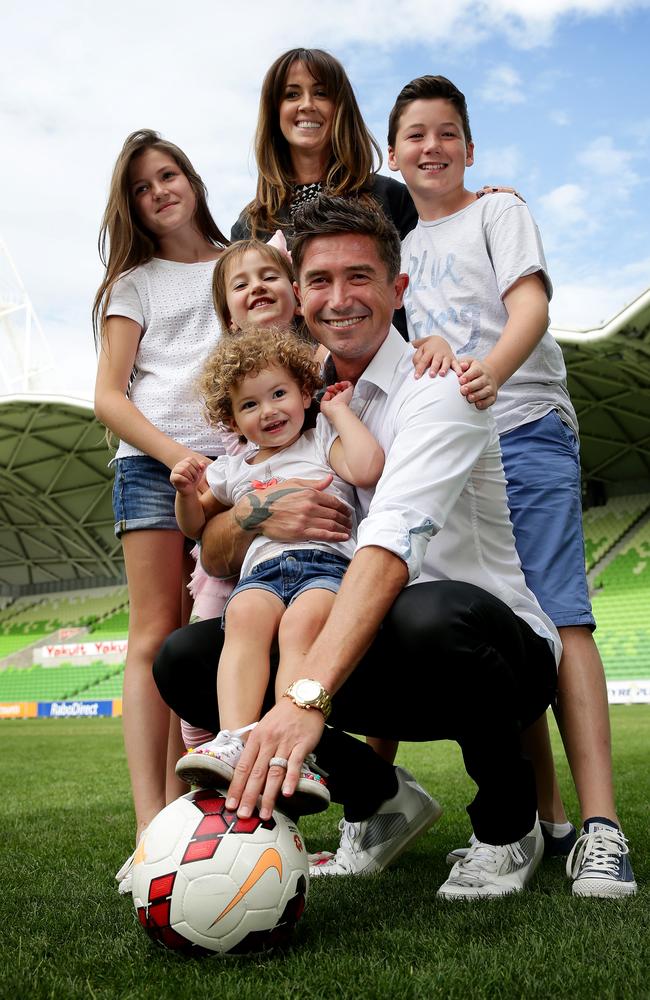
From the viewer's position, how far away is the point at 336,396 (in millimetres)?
2672

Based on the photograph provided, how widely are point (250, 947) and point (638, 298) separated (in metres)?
16.0

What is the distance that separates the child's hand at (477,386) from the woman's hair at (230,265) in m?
1.05

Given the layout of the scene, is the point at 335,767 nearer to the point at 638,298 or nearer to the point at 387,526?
the point at 387,526

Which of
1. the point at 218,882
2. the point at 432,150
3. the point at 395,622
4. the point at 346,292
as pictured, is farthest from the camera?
the point at 432,150

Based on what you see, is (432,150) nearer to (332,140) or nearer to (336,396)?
(332,140)

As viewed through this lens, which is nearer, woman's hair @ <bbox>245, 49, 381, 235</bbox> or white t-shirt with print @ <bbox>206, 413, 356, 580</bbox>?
white t-shirt with print @ <bbox>206, 413, 356, 580</bbox>

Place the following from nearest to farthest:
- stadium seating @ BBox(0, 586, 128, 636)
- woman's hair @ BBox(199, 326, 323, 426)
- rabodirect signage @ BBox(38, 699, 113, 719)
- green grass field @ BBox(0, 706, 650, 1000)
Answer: green grass field @ BBox(0, 706, 650, 1000) → woman's hair @ BBox(199, 326, 323, 426) → rabodirect signage @ BBox(38, 699, 113, 719) → stadium seating @ BBox(0, 586, 128, 636)

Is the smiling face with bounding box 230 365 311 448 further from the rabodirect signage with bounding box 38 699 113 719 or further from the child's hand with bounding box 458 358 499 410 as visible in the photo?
the rabodirect signage with bounding box 38 699 113 719

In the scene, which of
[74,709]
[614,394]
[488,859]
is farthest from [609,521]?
[488,859]

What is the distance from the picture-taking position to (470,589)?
2295 millimetres

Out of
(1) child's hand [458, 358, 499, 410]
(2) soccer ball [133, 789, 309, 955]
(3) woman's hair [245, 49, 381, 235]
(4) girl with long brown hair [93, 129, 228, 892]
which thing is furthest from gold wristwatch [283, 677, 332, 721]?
(3) woman's hair [245, 49, 381, 235]

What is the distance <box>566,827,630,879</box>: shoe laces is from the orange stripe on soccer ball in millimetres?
1043

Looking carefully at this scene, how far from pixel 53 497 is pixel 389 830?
30270 millimetres

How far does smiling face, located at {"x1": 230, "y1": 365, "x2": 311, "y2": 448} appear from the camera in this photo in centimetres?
277
